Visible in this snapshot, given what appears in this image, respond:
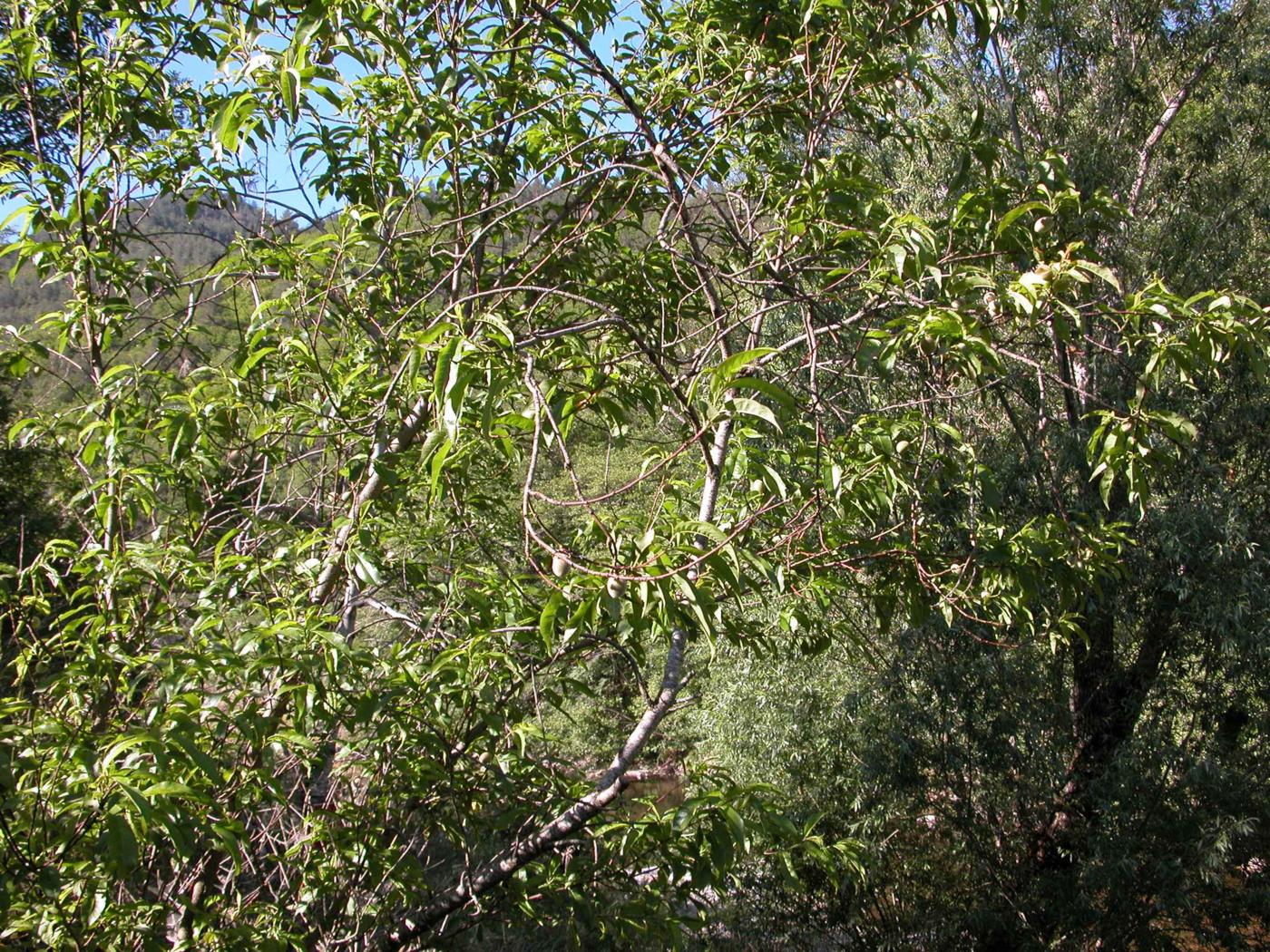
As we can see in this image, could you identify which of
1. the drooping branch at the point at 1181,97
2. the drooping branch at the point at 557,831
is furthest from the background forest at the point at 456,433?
the drooping branch at the point at 1181,97

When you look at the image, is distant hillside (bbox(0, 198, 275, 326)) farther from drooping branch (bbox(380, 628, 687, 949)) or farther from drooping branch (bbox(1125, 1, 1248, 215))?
drooping branch (bbox(1125, 1, 1248, 215))

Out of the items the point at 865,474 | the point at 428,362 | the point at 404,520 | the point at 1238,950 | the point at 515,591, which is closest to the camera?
the point at 428,362

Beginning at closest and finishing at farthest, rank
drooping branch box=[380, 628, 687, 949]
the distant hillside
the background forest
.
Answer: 1. the background forest
2. drooping branch box=[380, 628, 687, 949]
3. the distant hillside

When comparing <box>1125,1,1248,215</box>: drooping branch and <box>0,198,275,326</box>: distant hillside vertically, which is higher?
<box>1125,1,1248,215</box>: drooping branch

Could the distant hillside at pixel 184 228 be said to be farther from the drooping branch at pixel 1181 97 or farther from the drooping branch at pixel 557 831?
the drooping branch at pixel 1181 97

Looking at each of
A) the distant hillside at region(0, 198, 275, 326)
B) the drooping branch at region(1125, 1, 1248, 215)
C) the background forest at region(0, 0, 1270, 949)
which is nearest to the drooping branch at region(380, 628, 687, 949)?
the background forest at region(0, 0, 1270, 949)

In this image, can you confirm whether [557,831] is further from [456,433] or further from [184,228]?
[184,228]

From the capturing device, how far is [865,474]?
209 centimetres

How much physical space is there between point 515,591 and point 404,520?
522mm

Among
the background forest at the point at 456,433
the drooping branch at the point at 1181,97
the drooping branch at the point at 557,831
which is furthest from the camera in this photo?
the drooping branch at the point at 1181,97

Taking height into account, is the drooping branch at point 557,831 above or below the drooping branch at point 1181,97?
below

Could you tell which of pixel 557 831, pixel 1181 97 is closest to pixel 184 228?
pixel 557 831

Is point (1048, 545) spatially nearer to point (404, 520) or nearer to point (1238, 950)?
point (404, 520)

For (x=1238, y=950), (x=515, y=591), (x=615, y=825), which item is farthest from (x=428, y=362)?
(x=1238, y=950)
